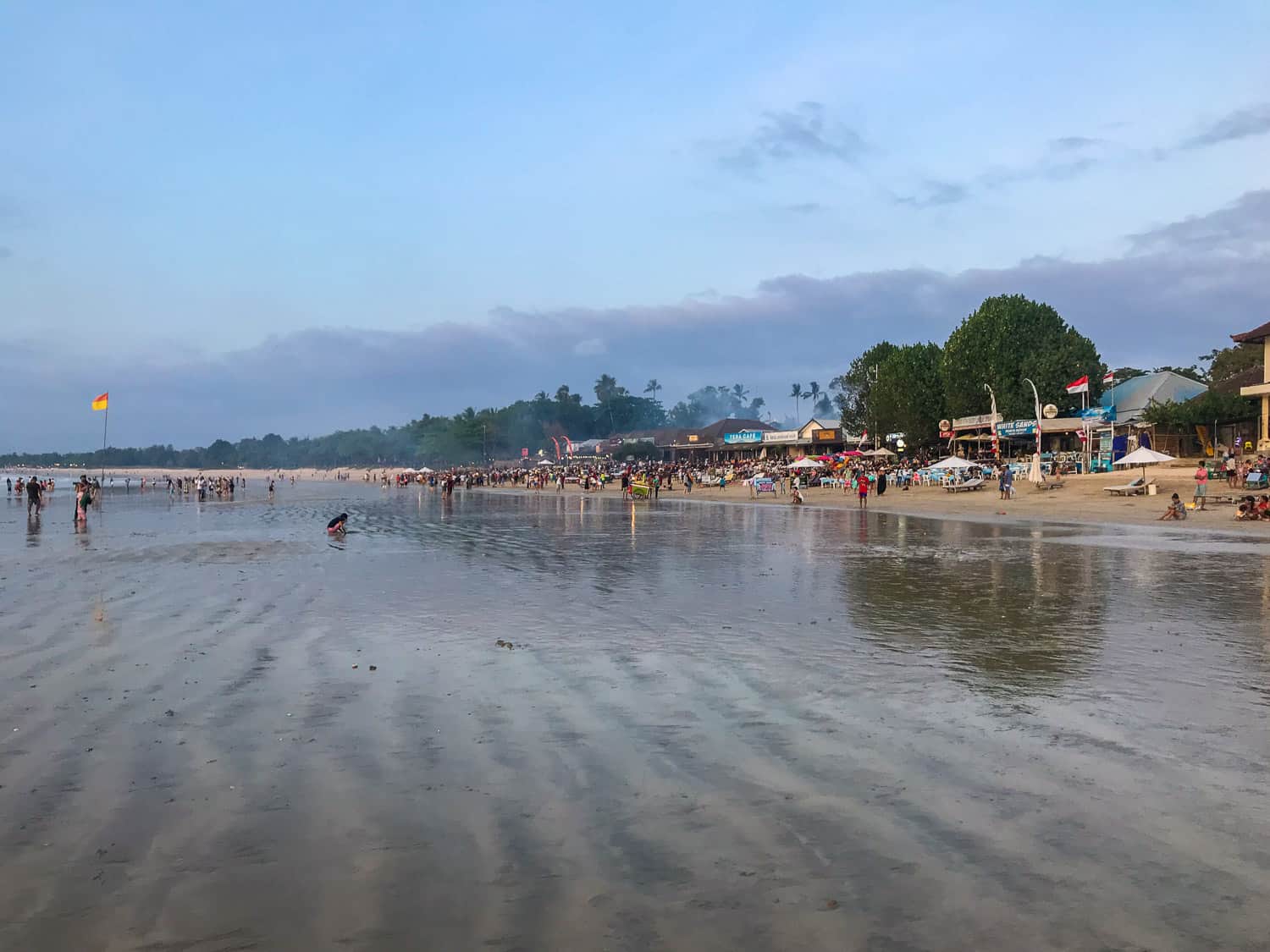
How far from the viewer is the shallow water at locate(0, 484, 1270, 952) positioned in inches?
158

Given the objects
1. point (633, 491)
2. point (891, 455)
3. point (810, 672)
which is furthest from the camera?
point (891, 455)

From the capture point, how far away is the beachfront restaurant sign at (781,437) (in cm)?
9456

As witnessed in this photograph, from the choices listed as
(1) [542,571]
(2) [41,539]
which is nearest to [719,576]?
(1) [542,571]

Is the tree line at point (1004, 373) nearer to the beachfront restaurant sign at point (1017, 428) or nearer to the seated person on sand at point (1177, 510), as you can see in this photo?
the beachfront restaurant sign at point (1017, 428)

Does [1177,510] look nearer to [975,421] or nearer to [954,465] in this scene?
[954,465]

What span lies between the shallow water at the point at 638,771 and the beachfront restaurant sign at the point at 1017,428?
146 feet

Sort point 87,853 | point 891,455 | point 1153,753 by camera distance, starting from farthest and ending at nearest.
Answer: point 891,455 → point 1153,753 → point 87,853

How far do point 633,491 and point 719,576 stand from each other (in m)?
36.2

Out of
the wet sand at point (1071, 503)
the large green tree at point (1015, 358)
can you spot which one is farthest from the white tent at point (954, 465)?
the large green tree at point (1015, 358)

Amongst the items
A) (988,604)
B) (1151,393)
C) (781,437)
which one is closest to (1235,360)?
(1151,393)

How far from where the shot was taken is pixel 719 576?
54.5 feet

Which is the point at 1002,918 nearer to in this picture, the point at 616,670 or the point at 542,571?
the point at 616,670

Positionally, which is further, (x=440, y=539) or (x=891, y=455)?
(x=891, y=455)

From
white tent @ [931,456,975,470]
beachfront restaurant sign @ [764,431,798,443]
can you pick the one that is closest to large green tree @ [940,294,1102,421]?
white tent @ [931,456,975,470]
